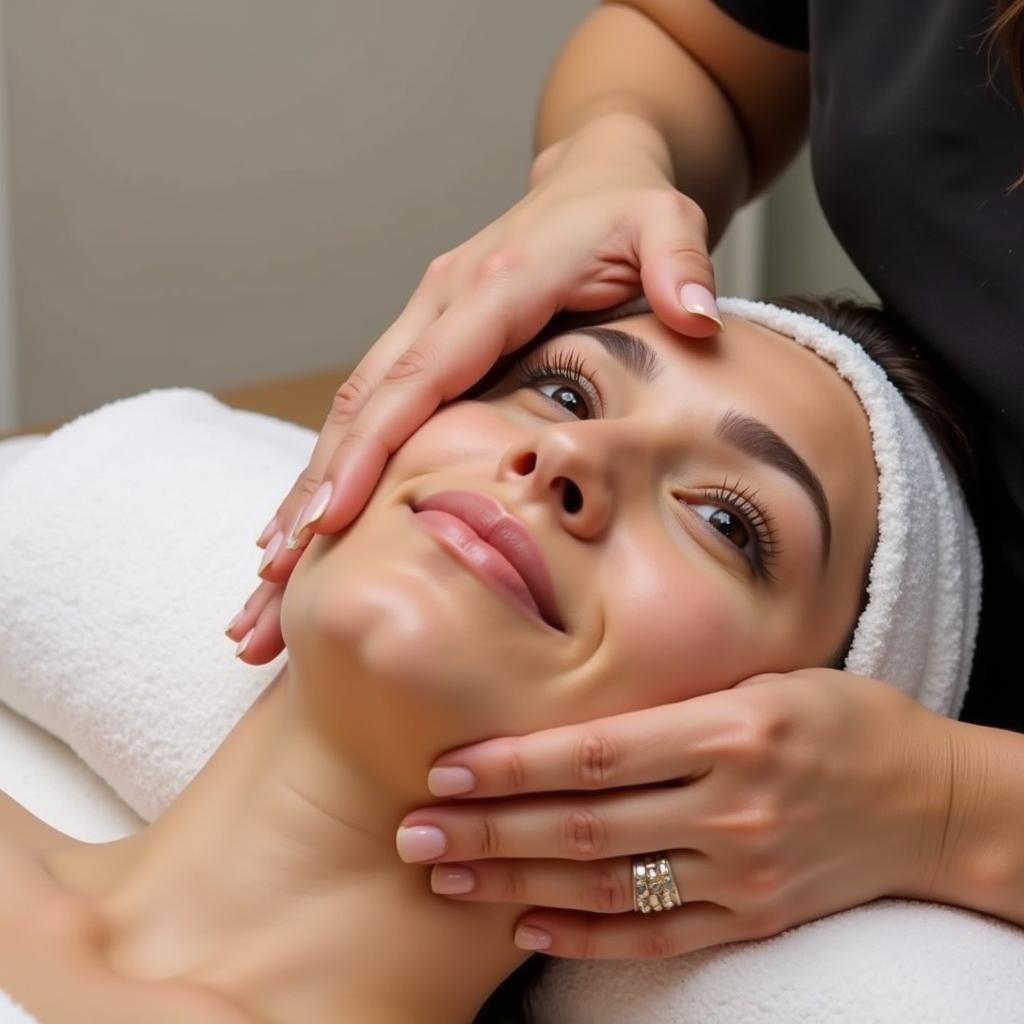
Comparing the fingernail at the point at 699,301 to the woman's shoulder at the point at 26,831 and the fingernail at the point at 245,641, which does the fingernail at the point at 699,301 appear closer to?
the fingernail at the point at 245,641

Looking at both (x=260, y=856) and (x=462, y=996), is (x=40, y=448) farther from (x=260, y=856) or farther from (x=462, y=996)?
(x=462, y=996)

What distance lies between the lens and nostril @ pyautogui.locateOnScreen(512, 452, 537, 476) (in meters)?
0.92

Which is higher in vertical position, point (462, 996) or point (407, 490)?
point (407, 490)

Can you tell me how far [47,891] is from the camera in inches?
38.1

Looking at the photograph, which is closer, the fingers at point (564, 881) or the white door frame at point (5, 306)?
the fingers at point (564, 881)

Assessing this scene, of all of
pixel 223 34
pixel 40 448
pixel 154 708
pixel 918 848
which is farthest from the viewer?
pixel 223 34

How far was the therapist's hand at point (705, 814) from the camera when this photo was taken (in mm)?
837

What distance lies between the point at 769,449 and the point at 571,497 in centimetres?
15

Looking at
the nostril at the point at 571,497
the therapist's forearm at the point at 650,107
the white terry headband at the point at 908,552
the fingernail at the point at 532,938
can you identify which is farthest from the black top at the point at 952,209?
the fingernail at the point at 532,938

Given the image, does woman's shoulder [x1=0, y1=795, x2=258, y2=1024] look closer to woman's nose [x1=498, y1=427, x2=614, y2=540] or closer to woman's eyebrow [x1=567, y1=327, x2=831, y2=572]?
woman's nose [x1=498, y1=427, x2=614, y2=540]

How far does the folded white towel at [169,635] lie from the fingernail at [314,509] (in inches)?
8.6

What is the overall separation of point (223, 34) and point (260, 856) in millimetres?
1665

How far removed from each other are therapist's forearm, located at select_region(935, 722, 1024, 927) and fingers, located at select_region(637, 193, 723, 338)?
1.05 feet

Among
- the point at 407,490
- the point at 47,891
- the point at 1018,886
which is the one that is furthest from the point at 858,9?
the point at 47,891
